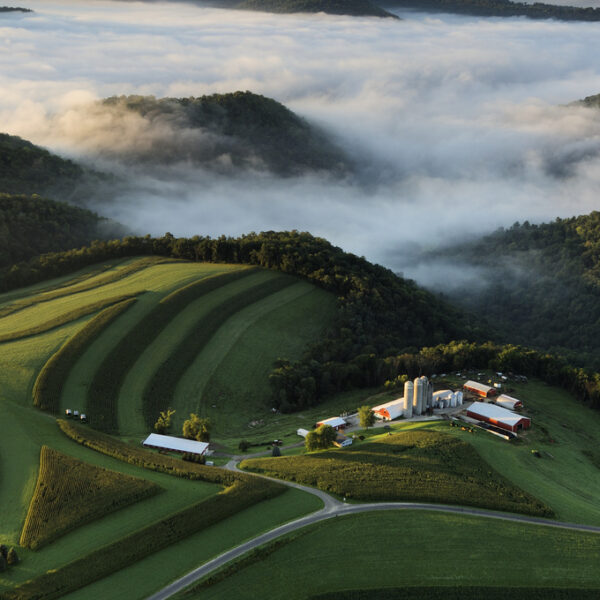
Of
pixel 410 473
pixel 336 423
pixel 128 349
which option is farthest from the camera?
pixel 128 349

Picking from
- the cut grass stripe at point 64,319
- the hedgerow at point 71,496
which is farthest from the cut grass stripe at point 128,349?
the hedgerow at point 71,496

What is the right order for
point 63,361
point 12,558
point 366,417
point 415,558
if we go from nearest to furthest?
point 12,558 < point 415,558 < point 366,417 < point 63,361

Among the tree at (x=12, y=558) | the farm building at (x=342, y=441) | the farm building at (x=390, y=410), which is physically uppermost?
the tree at (x=12, y=558)

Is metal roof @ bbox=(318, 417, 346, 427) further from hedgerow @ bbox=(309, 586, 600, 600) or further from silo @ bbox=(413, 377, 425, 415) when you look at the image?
hedgerow @ bbox=(309, 586, 600, 600)

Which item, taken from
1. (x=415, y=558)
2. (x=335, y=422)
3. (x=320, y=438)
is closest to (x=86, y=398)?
(x=335, y=422)

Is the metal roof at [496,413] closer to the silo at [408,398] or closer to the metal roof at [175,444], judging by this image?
the silo at [408,398]

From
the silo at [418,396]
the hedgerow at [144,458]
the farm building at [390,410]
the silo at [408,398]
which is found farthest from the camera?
the silo at [408,398]

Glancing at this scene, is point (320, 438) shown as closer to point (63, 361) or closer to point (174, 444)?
point (174, 444)
